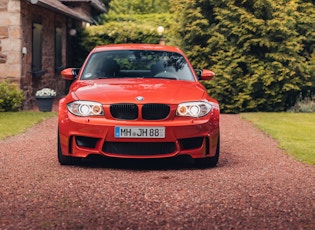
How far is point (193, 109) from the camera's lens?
7578 mm

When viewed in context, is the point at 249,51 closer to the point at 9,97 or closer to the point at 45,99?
the point at 45,99

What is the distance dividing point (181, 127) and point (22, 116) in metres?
8.64

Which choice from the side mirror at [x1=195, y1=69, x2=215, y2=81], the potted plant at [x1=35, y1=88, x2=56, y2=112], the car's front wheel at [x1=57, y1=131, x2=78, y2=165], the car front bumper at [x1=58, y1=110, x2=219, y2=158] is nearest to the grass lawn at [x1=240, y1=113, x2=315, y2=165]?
the side mirror at [x1=195, y1=69, x2=215, y2=81]

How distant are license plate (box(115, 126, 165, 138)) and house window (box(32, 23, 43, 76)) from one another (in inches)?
464

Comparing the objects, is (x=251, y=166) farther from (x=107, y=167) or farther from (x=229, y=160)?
(x=107, y=167)

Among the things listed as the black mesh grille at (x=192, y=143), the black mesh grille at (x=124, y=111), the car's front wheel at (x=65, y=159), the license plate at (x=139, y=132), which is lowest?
the car's front wheel at (x=65, y=159)

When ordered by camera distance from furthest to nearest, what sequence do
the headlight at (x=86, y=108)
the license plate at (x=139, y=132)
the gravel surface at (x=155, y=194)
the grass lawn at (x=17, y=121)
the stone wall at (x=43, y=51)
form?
1. the stone wall at (x=43, y=51)
2. the grass lawn at (x=17, y=121)
3. the headlight at (x=86, y=108)
4. the license plate at (x=139, y=132)
5. the gravel surface at (x=155, y=194)

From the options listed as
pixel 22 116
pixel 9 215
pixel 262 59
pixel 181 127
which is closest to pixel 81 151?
pixel 181 127

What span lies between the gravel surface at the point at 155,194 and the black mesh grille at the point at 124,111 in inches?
24.8

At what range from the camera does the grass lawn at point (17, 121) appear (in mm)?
12461

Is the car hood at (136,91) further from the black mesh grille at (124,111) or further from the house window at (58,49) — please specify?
the house window at (58,49)

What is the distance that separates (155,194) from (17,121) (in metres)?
8.84

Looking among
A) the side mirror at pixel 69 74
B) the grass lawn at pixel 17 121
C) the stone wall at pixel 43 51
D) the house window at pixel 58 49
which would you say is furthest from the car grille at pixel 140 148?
the house window at pixel 58 49

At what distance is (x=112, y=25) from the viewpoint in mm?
24406
